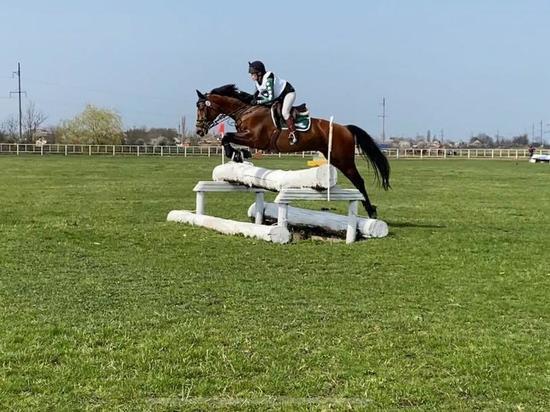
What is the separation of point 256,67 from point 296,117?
3.60 feet

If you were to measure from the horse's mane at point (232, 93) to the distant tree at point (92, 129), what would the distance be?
292 feet

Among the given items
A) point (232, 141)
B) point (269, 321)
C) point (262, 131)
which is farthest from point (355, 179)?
point (269, 321)

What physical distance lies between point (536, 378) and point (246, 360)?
75.7 inches

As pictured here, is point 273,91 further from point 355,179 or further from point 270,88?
point 355,179

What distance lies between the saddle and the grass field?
2.13 m

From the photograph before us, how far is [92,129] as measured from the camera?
100750 mm

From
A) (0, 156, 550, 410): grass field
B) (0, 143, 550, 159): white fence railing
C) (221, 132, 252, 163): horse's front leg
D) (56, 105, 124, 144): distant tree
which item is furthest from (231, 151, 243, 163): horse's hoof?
(56, 105, 124, 144): distant tree

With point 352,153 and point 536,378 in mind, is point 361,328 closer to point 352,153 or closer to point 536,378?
point 536,378

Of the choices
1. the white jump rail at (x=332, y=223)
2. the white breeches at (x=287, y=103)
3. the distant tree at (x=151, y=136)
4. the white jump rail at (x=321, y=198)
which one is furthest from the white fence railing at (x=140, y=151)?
the white jump rail at (x=321, y=198)

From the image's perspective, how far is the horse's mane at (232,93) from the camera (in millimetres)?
12703

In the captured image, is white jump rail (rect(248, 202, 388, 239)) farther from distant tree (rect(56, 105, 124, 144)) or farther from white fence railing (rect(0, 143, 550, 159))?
distant tree (rect(56, 105, 124, 144))

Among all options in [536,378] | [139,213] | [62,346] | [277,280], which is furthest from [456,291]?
[139,213]

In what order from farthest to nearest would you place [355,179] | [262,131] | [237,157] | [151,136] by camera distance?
[151,136] → [237,157] → [355,179] → [262,131]

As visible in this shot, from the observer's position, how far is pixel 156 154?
258 ft
